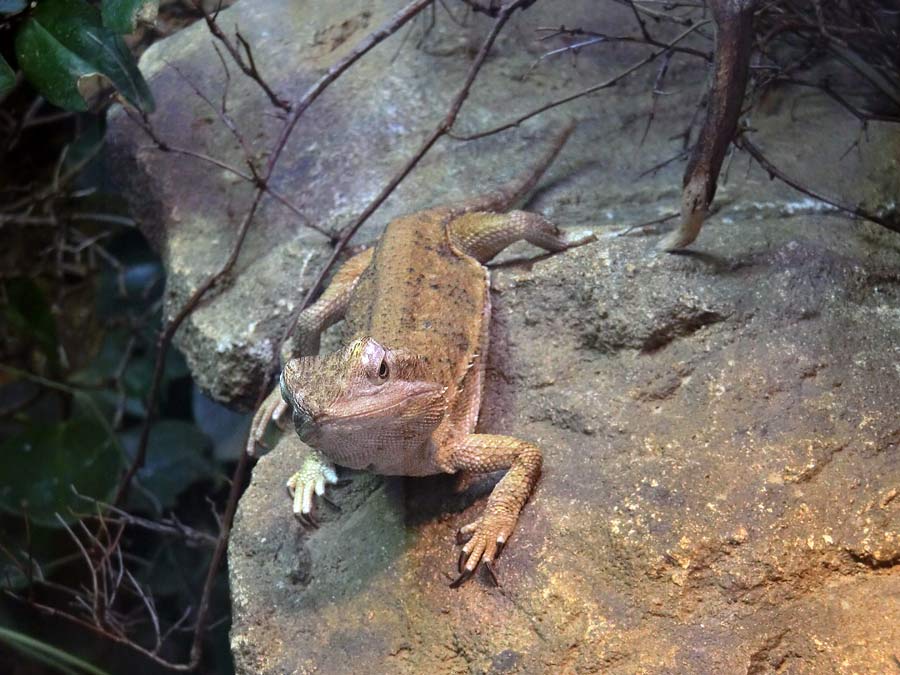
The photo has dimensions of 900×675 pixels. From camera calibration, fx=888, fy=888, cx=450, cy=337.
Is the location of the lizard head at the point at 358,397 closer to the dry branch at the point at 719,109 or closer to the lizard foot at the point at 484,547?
the lizard foot at the point at 484,547

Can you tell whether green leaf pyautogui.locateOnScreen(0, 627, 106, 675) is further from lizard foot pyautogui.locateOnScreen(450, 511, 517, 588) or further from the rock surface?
lizard foot pyautogui.locateOnScreen(450, 511, 517, 588)

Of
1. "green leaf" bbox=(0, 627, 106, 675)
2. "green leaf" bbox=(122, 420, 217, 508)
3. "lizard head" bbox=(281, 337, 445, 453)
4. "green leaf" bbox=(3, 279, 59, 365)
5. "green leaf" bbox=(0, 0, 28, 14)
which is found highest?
"green leaf" bbox=(0, 0, 28, 14)

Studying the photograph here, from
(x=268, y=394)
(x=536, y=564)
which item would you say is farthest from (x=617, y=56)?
(x=536, y=564)

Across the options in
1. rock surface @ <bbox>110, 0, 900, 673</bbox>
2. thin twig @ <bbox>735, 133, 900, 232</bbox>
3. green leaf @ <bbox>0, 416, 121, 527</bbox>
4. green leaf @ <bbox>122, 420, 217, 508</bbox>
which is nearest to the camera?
rock surface @ <bbox>110, 0, 900, 673</bbox>

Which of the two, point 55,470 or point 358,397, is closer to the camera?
point 358,397

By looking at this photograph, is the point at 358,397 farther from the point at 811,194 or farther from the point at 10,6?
the point at 10,6

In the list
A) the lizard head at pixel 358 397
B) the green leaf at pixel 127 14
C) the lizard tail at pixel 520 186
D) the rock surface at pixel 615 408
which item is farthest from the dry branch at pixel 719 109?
the green leaf at pixel 127 14

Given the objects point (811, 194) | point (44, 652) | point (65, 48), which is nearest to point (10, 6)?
point (65, 48)

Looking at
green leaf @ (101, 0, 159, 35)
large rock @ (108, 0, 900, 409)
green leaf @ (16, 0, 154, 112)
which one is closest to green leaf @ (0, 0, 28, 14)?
green leaf @ (16, 0, 154, 112)

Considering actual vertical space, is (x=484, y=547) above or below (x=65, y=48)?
below
